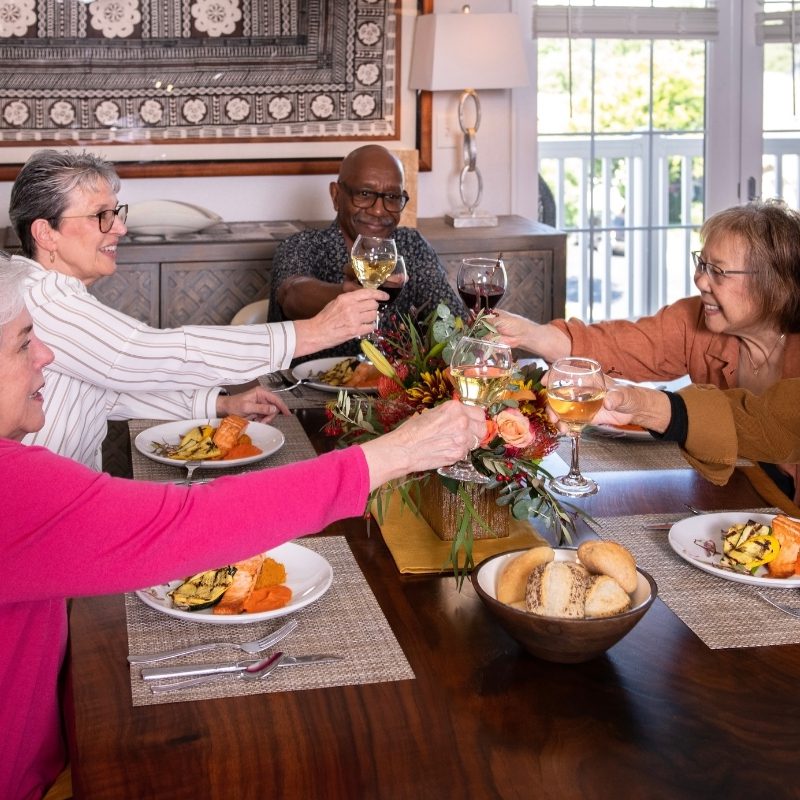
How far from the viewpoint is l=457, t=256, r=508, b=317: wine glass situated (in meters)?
2.07

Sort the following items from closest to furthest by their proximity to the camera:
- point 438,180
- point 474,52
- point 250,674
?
point 250,674 < point 474,52 < point 438,180

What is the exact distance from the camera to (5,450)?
4.28ft

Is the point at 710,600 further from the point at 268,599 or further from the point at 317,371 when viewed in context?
the point at 317,371

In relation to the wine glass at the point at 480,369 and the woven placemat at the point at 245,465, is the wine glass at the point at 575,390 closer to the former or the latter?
the wine glass at the point at 480,369

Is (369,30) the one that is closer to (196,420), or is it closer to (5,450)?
(196,420)

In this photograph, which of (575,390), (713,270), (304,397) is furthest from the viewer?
Answer: (304,397)

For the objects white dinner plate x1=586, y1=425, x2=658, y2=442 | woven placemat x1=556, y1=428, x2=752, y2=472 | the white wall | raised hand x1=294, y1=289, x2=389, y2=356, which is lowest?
woven placemat x1=556, y1=428, x2=752, y2=472

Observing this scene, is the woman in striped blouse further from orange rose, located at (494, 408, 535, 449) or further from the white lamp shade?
the white lamp shade

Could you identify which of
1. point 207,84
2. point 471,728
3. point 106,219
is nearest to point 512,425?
point 471,728

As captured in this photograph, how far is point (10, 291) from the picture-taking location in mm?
1432

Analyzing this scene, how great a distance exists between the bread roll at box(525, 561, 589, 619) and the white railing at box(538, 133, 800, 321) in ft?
11.3

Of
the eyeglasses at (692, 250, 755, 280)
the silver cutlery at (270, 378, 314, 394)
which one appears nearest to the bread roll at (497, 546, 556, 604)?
the eyeglasses at (692, 250, 755, 280)

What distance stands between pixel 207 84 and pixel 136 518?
3155 mm

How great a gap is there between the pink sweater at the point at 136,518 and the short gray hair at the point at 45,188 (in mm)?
1101
